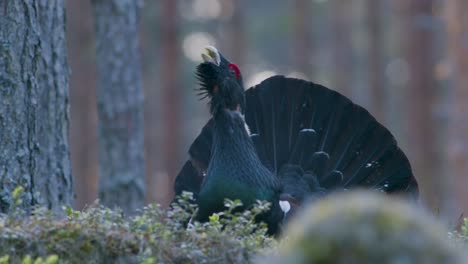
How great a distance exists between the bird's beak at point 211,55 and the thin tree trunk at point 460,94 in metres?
10.5

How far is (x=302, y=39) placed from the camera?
29.7 meters

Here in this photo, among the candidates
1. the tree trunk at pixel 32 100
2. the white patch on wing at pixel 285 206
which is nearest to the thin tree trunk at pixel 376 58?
the white patch on wing at pixel 285 206

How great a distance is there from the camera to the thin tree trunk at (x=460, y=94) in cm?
1731

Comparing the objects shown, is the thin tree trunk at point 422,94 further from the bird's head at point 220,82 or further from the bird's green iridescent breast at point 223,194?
the bird's green iridescent breast at point 223,194

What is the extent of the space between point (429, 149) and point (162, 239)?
19970mm

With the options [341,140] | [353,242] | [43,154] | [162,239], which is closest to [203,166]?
[341,140]

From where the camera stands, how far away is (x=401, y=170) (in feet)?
24.8

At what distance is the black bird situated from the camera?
7527 millimetres

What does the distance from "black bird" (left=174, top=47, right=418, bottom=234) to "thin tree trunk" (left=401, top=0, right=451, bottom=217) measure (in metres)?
15.3

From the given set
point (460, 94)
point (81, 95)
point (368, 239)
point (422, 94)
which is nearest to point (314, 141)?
point (368, 239)

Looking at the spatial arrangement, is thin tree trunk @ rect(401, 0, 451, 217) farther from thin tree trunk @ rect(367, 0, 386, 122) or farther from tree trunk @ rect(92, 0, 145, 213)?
tree trunk @ rect(92, 0, 145, 213)

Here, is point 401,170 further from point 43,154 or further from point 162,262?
point 162,262

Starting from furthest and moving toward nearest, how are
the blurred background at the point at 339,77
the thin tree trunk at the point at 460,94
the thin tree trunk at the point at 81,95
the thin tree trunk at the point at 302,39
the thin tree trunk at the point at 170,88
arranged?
1. the thin tree trunk at the point at 302,39
2. the thin tree trunk at the point at 81,95
3. the thin tree trunk at the point at 170,88
4. the blurred background at the point at 339,77
5. the thin tree trunk at the point at 460,94

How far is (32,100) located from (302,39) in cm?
2408
